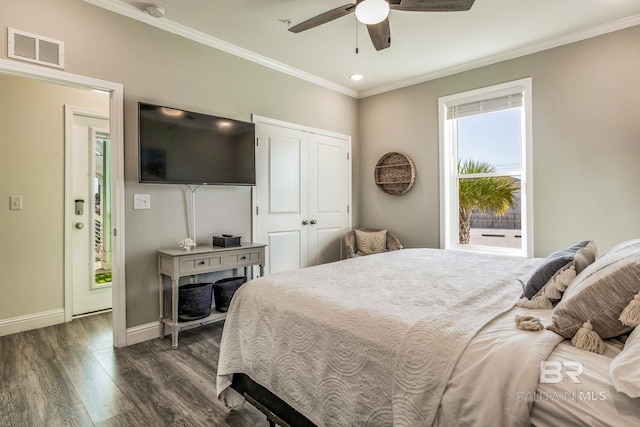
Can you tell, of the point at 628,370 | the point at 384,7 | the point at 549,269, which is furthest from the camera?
the point at 384,7

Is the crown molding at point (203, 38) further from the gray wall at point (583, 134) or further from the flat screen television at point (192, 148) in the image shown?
the gray wall at point (583, 134)

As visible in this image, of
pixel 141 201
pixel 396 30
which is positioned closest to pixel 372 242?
pixel 396 30

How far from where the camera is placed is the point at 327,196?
14.9 ft

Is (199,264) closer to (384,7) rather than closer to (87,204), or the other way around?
(87,204)

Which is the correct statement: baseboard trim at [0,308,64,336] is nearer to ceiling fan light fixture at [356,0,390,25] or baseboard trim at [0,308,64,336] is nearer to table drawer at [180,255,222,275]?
table drawer at [180,255,222,275]

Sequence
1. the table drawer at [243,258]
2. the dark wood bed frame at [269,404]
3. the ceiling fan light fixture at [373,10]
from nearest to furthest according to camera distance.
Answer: the dark wood bed frame at [269,404] → the ceiling fan light fixture at [373,10] → the table drawer at [243,258]

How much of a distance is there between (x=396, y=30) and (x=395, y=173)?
6.16 feet

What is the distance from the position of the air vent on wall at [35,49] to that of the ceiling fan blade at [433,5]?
2424 mm

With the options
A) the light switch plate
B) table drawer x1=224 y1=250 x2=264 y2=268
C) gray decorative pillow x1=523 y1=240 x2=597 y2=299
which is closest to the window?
gray decorative pillow x1=523 y1=240 x2=597 y2=299

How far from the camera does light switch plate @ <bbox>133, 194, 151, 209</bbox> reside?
2.88 m

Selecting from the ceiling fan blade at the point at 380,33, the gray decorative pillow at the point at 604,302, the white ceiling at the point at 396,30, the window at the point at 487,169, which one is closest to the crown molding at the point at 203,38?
the white ceiling at the point at 396,30

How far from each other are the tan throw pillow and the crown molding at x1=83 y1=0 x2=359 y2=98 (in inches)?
82.1

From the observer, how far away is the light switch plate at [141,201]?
288cm

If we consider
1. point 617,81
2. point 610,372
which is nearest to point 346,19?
point 617,81
